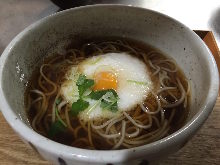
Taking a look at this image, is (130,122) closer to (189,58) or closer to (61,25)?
(189,58)

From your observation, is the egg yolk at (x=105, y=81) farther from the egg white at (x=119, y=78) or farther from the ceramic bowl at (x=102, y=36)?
the ceramic bowl at (x=102, y=36)

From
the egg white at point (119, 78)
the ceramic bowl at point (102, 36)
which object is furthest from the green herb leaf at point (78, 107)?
the ceramic bowl at point (102, 36)

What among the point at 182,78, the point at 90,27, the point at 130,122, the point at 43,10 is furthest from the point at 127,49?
the point at 43,10

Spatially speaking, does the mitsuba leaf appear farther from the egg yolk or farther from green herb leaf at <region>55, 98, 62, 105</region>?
green herb leaf at <region>55, 98, 62, 105</region>

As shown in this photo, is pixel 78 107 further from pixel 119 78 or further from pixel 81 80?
pixel 119 78

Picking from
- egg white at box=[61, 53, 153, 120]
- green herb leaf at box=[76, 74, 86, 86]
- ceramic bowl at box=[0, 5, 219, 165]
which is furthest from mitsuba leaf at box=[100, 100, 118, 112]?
ceramic bowl at box=[0, 5, 219, 165]

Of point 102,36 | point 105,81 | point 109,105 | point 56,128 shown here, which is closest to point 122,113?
point 109,105
